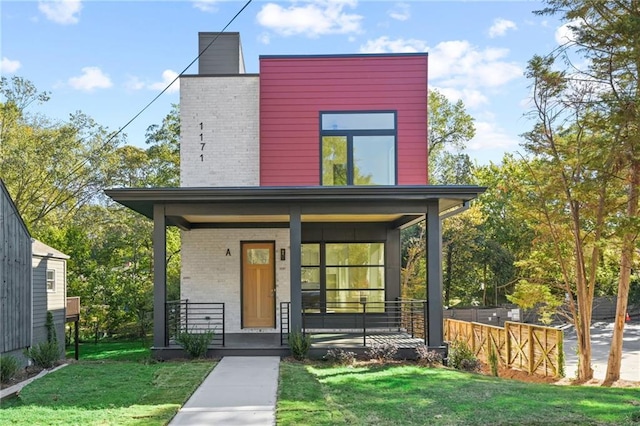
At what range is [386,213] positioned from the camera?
35.5 feet

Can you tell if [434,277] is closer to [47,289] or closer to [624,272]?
[624,272]

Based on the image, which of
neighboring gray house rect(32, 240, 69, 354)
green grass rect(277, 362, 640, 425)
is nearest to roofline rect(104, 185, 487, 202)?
green grass rect(277, 362, 640, 425)

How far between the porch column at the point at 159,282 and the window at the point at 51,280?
19.8ft

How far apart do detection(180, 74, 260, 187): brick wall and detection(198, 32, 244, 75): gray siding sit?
0.96m

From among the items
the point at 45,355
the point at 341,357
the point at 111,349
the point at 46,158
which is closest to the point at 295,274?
the point at 341,357

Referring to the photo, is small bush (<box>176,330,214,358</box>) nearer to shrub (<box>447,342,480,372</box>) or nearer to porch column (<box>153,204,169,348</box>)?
porch column (<box>153,204,169,348</box>)

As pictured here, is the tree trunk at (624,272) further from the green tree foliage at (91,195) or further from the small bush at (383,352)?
the green tree foliage at (91,195)

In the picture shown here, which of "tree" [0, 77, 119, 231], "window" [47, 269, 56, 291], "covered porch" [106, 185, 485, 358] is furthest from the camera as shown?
"tree" [0, 77, 119, 231]

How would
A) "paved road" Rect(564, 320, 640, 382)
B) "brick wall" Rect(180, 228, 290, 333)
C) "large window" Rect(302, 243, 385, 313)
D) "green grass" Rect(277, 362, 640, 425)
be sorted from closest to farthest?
"green grass" Rect(277, 362, 640, 425)
"brick wall" Rect(180, 228, 290, 333)
"large window" Rect(302, 243, 385, 313)
"paved road" Rect(564, 320, 640, 382)

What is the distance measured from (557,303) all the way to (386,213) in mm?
8190

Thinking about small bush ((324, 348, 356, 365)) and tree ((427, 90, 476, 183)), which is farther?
tree ((427, 90, 476, 183))

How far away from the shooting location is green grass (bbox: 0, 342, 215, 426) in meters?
6.05

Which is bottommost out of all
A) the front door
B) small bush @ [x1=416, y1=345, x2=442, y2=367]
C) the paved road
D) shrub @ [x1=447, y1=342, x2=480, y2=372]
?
the paved road

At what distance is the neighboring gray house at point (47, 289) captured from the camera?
13.8 metres
